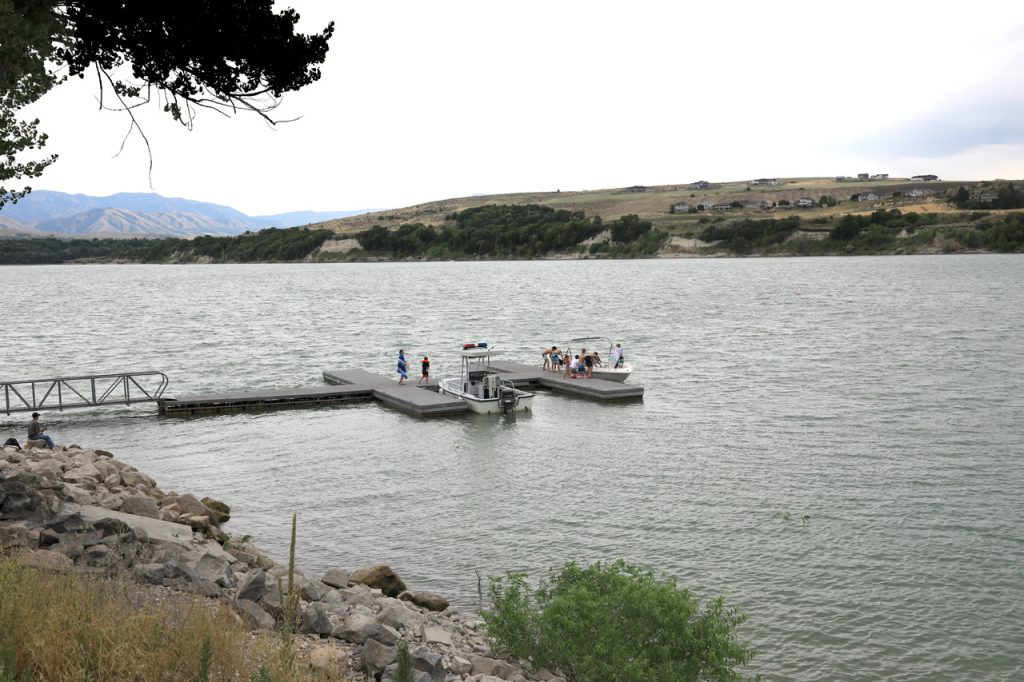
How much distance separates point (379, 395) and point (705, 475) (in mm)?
17793

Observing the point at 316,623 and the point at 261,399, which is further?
the point at 261,399

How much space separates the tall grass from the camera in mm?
7281

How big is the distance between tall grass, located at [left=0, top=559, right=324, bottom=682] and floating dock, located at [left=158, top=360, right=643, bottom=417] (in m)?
25.2

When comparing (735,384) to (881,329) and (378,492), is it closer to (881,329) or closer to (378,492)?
(378,492)

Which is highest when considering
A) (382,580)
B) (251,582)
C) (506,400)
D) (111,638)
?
(111,638)

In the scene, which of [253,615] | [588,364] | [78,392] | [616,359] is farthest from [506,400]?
[253,615]

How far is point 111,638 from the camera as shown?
7.64 meters

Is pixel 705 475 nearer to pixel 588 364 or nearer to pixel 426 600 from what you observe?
pixel 426 600

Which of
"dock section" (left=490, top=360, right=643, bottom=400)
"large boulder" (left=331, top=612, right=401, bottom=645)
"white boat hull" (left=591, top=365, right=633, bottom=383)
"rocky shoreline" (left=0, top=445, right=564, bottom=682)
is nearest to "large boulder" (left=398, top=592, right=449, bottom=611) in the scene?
"rocky shoreline" (left=0, top=445, right=564, bottom=682)

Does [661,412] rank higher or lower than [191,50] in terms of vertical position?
lower

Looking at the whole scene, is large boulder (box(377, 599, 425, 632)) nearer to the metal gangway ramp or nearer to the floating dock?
the floating dock

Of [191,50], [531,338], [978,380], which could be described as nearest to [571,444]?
[191,50]

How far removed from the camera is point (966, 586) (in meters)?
16.5

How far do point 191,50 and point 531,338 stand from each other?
2057 inches
